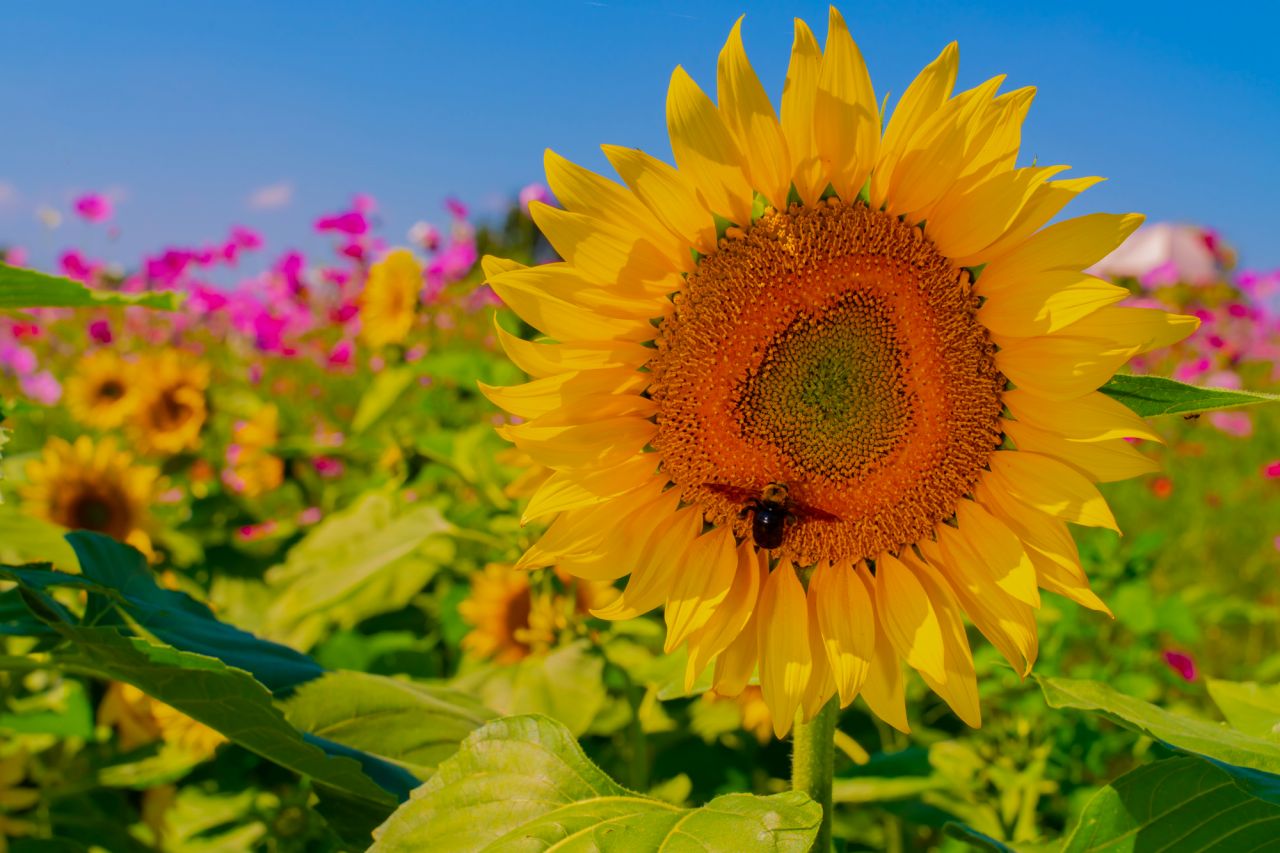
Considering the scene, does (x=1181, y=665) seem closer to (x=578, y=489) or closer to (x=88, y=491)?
(x=578, y=489)

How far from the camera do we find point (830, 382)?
1.23m

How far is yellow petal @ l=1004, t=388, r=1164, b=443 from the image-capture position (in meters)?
1.03

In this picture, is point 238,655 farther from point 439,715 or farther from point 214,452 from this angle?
point 214,452

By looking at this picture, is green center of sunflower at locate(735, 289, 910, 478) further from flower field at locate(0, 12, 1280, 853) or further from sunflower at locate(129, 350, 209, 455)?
sunflower at locate(129, 350, 209, 455)

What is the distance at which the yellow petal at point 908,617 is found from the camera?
112cm

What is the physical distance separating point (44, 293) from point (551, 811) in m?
0.85

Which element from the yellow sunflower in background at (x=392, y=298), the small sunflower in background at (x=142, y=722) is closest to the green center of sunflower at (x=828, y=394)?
the small sunflower in background at (x=142, y=722)

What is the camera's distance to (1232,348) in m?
6.30

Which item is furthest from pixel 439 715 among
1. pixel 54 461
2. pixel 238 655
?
pixel 54 461

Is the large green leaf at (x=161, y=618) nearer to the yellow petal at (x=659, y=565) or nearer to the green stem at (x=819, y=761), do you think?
the yellow petal at (x=659, y=565)

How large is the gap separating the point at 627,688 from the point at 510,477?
66 cm

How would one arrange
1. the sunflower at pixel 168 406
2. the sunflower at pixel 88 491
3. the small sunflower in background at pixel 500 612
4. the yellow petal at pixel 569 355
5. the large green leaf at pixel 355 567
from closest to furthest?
1. the yellow petal at pixel 569 355
2. the large green leaf at pixel 355 567
3. the small sunflower in background at pixel 500 612
4. the sunflower at pixel 88 491
5. the sunflower at pixel 168 406

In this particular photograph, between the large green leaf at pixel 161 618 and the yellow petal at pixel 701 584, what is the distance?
0.52m

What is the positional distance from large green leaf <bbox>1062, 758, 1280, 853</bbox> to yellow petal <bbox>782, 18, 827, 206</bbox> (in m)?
0.67
